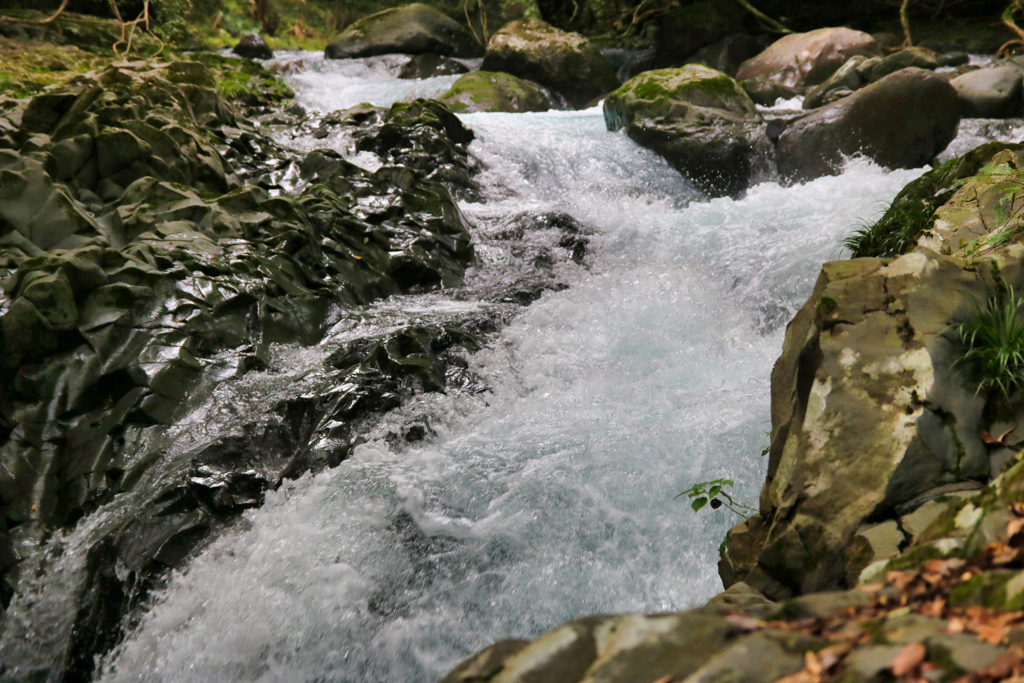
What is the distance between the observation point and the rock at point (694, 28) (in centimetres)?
1797

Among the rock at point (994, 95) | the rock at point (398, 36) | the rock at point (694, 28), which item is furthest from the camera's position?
the rock at point (398, 36)

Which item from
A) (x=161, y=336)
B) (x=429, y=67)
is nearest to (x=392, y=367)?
(x=161, y=336)

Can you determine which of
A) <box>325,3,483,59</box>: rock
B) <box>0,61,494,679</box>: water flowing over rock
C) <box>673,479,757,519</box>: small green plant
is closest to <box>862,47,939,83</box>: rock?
<box>0,61,494,679</box>: water flowing over rock

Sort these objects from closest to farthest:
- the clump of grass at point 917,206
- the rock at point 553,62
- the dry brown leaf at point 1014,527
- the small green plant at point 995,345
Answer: the dry brown leaf at point 1014,527
the small green plant at point 995,345
the clump of grass at point 917,206
the rock at point 553,62

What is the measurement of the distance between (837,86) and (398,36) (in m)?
12.8

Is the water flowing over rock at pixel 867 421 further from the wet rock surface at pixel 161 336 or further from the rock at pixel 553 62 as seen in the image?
the rock at pixel 553 62

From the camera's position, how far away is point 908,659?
127 cm

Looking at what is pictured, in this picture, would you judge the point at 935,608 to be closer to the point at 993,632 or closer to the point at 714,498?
the point at 993,632

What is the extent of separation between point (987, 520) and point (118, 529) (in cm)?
411

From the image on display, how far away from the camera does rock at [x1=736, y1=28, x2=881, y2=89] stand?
13.7 m

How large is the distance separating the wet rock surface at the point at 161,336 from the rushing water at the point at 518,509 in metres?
0.28

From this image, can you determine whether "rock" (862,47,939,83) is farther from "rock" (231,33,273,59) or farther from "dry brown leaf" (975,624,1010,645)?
"rock" (231,33,273,59)

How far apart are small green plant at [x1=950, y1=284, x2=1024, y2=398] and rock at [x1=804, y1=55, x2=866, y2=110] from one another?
11078 millimetres

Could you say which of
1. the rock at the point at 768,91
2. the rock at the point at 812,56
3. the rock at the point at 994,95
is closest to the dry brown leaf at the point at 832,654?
the rock at the point at 994,95
